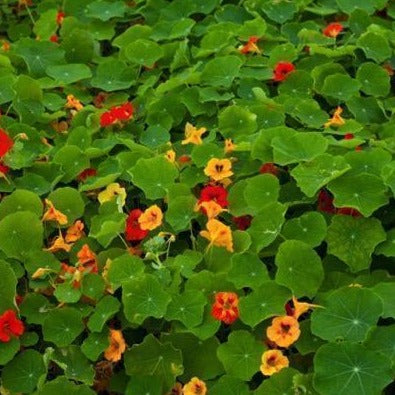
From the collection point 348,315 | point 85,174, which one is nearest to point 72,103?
point 85,174

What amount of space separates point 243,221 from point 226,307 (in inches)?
16.0

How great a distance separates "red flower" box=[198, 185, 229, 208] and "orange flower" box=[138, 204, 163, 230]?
0.15m

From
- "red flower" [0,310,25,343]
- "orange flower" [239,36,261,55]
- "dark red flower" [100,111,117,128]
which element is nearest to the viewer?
"red flower" [0,310,25,343]

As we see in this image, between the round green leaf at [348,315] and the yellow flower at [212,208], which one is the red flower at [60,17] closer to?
the yellow flower at [212,208]

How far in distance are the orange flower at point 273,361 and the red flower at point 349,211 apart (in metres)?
0.54

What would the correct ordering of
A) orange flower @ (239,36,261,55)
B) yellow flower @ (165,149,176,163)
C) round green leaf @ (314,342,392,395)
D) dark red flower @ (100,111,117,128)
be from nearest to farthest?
round green leaf @ (314,342,392,395) → yellow flower @ (165,149,176,163) → dark red flower @ (100,111,117,128) → orange flower @ (239,36,261,55)

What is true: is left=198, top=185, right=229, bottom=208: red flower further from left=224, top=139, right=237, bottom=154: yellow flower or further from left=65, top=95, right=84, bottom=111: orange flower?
left=65, top=95, right=84, bottom=111: orange flower

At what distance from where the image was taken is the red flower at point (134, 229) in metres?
2.69

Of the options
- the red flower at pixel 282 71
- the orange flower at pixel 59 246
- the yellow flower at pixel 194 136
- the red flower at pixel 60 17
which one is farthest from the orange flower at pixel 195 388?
the red flower at pixel 60 17

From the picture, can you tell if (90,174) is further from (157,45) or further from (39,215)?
(157,45)

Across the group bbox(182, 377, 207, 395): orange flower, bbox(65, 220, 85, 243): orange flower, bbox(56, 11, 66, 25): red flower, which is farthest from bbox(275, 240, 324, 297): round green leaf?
bbox(56, 11, 66, 25): red flower

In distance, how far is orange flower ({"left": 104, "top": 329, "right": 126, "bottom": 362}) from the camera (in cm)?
244

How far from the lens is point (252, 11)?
3.91m

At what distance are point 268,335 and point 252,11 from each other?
2.02 metres
